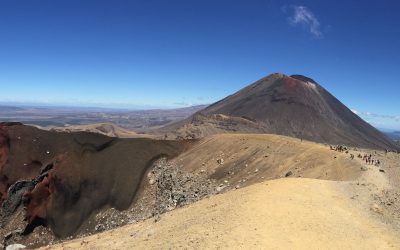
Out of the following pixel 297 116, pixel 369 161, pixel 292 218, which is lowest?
pixel 292 218

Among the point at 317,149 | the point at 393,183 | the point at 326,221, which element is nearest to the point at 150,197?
the point at 317,149

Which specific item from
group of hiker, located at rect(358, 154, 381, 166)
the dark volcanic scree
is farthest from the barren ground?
the dark volcanic scree

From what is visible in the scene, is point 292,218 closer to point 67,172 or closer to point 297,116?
point 67,172

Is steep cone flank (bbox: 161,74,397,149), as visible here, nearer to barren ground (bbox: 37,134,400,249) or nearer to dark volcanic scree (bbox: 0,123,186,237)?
dark volcanic scree (bbox: 0,123,186,237)

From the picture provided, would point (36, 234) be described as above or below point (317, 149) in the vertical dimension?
below

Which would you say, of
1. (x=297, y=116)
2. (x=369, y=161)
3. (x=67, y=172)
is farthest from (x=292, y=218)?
(x=297, y=116)

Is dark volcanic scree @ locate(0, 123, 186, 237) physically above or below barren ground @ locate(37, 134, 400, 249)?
below

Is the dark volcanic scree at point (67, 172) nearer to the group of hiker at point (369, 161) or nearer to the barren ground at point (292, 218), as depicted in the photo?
the barren ground at point (292, 218)

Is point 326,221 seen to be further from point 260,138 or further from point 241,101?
point 241,101
